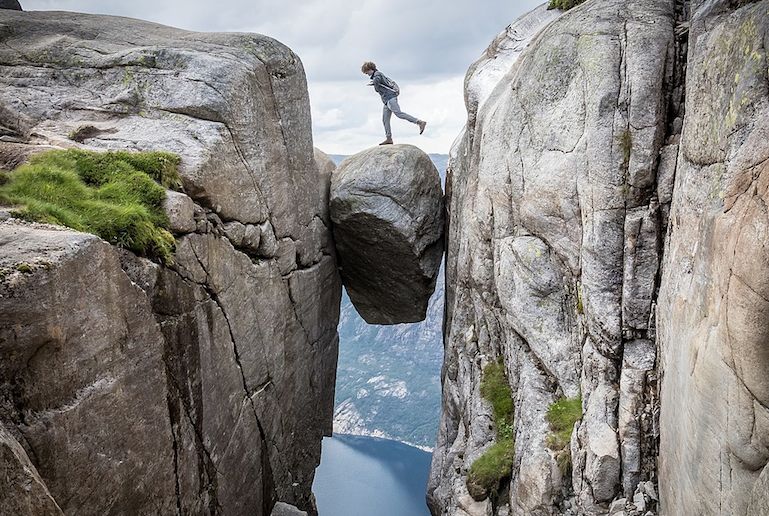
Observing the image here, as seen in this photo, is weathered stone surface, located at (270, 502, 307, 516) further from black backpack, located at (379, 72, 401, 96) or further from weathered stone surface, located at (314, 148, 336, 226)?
black backpack, located at (379, 72, 401, 96)

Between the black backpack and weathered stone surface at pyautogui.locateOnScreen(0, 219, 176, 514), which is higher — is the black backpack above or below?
above

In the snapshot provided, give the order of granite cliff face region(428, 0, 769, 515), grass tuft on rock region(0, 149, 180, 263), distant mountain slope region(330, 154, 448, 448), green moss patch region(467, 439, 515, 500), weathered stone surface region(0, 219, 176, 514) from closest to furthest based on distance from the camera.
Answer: granite cliff face region(428, 0, 769, 515) → weathered stone surface region(0, 219, 176, 514) → grass tuft on rock region(0, 149, 180, 263) → green moss patch region(467, 439, 515, 500) → distant mountain slope region(330, 154, 448, 448)

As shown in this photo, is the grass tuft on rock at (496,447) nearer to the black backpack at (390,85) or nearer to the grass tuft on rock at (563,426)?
the grass tuft on rock at (563,426)

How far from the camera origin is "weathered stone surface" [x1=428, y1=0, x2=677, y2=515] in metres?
12.2

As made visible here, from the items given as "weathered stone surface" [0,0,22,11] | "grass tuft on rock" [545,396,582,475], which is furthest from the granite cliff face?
"weathered stone surface" [0,0,22,11]

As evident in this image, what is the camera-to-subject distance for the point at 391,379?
410ft

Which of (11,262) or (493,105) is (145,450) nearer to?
(11,262)

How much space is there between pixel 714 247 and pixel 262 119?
12500mm

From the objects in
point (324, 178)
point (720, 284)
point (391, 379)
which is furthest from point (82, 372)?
point (391, 379)

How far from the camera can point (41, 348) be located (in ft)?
28.3

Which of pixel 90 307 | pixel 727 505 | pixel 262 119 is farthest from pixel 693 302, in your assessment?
pixel 262 119

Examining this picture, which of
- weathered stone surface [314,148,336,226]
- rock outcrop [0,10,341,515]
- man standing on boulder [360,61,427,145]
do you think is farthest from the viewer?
man standing on boulder [360,61,427,145]

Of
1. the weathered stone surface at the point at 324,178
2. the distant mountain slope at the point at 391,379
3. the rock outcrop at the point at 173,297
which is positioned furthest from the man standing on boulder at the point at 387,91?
the distant mountain slope at the point at 391,379

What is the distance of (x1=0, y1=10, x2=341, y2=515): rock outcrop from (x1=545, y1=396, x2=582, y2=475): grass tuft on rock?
24.2 feet
